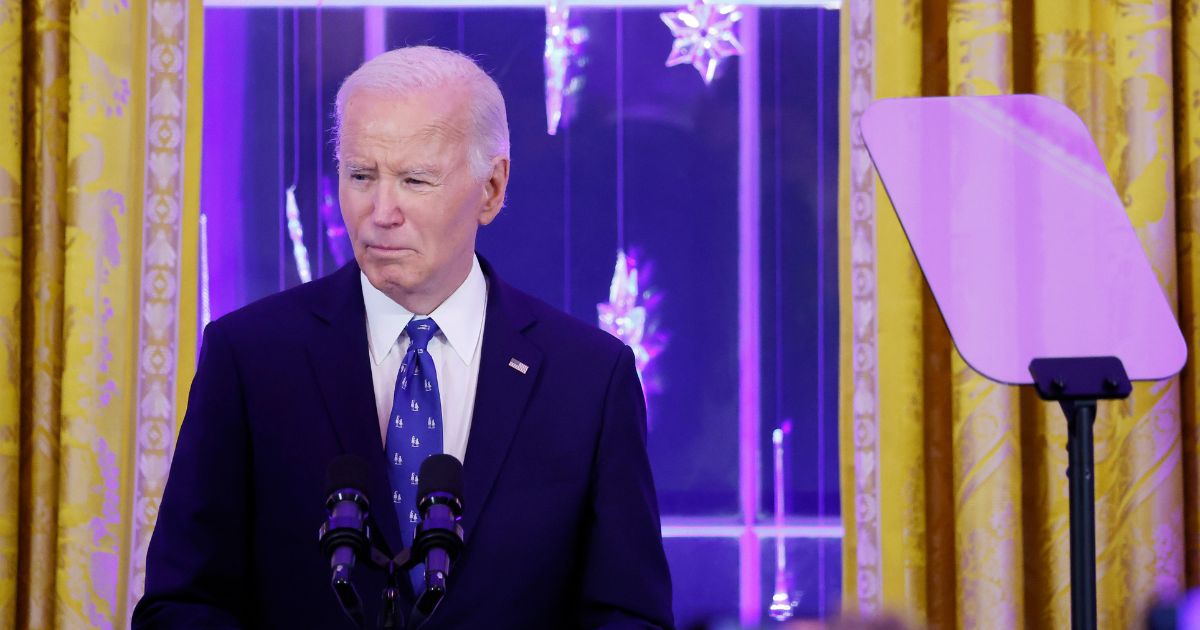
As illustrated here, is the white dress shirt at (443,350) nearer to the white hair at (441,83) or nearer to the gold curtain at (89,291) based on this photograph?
the white hair at (441,83)

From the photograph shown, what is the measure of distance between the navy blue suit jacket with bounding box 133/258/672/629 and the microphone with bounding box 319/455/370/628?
0.43 meters

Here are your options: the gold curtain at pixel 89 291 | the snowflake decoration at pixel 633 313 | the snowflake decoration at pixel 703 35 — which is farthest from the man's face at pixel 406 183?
the snowflake decoration at pixel 703 35

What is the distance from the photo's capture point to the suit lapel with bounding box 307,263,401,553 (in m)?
1.59

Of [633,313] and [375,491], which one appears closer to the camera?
[375,491]

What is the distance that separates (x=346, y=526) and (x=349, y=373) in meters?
0.62

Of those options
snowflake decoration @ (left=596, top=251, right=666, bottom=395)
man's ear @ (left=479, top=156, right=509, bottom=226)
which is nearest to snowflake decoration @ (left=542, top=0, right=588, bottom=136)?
snowflake decoration @ (left=596, top=251, right=666, bottom=395)

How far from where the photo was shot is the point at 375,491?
5.03 feet

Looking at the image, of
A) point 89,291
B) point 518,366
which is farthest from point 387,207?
point 89,291

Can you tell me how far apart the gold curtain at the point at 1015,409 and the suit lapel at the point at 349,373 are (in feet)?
4.36

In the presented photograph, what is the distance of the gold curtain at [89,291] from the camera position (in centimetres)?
265

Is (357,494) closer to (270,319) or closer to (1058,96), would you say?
(270,319)

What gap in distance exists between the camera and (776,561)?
2.98 meters

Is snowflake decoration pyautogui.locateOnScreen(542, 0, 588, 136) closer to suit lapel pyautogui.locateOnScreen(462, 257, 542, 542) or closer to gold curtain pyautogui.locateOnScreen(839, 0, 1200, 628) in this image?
gold curtain pyautogui.locateOnScreen(839, 0, 1200, 628)

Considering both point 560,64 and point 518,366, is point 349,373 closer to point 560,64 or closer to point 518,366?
point 518,366
